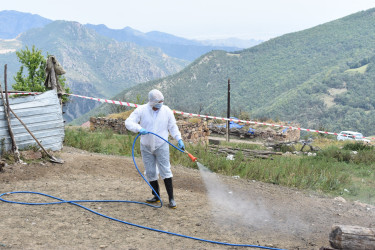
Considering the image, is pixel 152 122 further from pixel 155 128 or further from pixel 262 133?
pixel 262 133

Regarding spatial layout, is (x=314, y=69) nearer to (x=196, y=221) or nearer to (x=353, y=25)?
(x=353, y=25)

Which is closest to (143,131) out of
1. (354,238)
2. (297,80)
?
(354,238)

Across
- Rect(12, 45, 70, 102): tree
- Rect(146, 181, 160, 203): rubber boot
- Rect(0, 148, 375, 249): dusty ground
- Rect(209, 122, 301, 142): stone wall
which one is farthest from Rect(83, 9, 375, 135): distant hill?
Rect(146, 181, 160, 203): rubber boot

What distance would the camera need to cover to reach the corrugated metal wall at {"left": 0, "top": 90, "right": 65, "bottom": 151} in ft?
26.2

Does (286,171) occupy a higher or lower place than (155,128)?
lower

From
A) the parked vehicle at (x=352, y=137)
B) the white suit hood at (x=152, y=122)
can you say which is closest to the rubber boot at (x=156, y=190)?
the white suit hood at (x=152, y=122)

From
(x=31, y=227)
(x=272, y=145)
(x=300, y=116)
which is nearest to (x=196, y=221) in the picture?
(x=31, y=227)

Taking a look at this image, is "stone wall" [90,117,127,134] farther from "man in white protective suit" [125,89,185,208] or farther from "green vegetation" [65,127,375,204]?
"man in white protective suit" [125,89,185,208]

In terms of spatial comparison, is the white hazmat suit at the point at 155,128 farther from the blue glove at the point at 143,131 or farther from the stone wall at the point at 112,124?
the stone wall at the point at 112,124

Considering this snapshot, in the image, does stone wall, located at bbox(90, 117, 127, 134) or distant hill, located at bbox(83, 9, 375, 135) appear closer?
stone wall, located at bbox(90, 117, 127, 134)

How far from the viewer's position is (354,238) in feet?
13.2

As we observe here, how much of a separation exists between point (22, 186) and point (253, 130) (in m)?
22.7

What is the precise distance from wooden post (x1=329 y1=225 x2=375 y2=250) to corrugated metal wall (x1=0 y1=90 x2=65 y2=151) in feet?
21.6

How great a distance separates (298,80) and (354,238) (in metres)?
83.1
